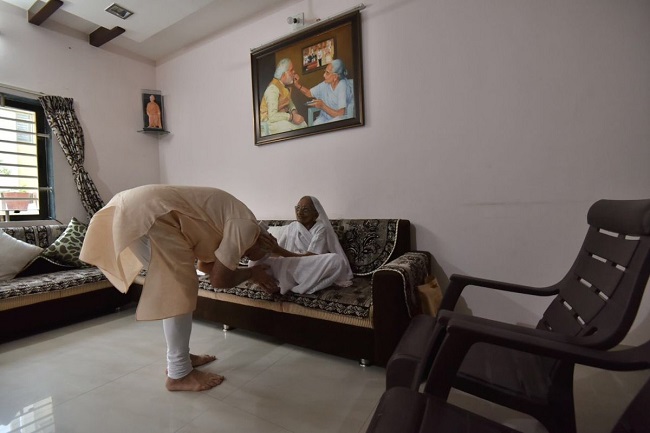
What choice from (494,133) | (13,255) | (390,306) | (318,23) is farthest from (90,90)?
(494,133)

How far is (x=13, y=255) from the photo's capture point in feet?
8.29

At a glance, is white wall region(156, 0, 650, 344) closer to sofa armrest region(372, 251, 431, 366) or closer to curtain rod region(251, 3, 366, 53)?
curtain rod region(251, 3, 366, 53)

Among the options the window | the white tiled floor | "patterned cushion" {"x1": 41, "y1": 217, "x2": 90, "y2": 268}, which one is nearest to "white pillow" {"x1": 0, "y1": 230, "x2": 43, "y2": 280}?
"patterned cushion" {"x1": 41, "y1": 217, "x2": 90, "y2": 268}

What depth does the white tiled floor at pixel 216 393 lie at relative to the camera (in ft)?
4.33

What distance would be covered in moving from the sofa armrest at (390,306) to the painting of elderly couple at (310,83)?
1490 mm

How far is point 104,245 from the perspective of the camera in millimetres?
1645

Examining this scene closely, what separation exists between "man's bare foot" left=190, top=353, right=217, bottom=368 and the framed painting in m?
3.21

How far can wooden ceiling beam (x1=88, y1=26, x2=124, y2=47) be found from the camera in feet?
10.5

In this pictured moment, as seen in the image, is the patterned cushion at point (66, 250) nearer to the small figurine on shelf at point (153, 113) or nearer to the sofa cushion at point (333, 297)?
the small figurine on shelf at point (153, 113)

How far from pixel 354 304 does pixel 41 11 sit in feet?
13.4

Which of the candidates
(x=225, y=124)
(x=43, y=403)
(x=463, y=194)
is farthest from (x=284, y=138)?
(x=43, y=403)

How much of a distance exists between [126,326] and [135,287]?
613mm

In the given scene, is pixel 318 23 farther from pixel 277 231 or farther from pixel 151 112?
pixel 151 112

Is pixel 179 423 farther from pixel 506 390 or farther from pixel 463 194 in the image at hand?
pixel 463 194
